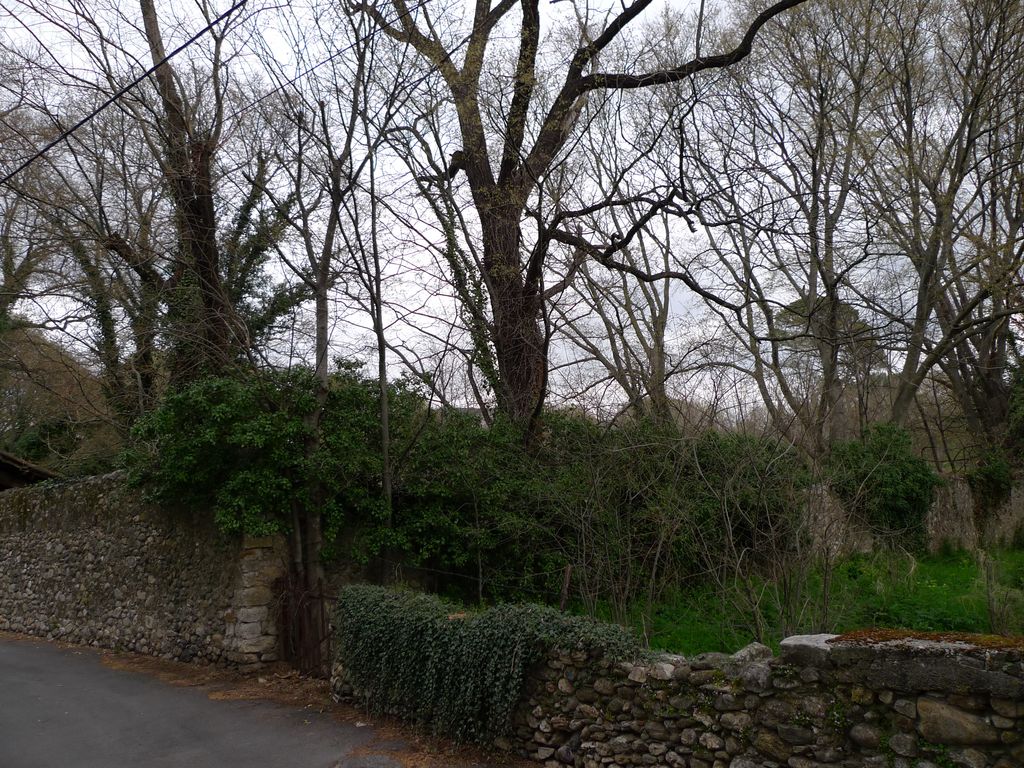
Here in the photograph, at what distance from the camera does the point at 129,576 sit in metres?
13.0

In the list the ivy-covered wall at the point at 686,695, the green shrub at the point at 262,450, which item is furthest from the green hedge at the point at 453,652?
the green shrub at the point at 262,450

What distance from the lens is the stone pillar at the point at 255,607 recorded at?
10539mm

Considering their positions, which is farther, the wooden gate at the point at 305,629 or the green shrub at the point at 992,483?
the green shrub at the point at 992,483

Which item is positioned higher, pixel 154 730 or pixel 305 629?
pixel 305 629

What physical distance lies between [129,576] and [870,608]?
10957 mm

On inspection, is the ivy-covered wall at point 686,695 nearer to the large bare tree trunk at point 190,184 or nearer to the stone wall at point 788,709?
the stone wall at point 788,709

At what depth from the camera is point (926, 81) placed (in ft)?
50.7

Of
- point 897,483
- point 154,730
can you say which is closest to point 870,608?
point 897,483

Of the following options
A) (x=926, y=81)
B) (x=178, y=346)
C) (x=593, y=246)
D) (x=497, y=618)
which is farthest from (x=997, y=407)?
(x=178, y=346)

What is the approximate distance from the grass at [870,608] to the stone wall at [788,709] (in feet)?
6.86

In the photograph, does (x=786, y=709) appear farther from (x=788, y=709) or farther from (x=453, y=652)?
(x=453, y=652)

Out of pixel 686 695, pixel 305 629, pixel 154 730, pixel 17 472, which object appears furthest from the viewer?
pixel 17 472

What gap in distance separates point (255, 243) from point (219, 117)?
239 cm

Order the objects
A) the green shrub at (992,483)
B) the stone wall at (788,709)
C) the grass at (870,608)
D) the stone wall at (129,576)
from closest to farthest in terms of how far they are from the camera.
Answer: the stone wall at (788,709) < the grass at (870,608) < the stone wall at (129,576) < the green shrub at (992,483)
